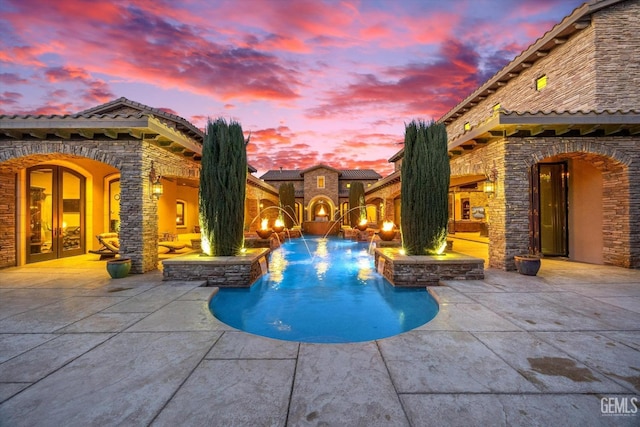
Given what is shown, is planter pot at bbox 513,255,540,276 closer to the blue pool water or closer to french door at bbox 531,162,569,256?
the blue pool water

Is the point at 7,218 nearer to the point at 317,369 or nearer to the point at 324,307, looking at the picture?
the point at 324,307

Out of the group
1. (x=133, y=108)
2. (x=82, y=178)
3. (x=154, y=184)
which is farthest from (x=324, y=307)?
(x=133, y=108)

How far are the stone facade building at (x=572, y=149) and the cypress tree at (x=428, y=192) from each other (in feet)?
4.60

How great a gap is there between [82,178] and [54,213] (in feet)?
5.41

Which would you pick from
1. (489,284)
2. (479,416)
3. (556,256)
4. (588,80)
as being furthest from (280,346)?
(588,80)

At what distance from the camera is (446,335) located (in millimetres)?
3438

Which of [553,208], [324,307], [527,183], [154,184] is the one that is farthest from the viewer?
[553,208]

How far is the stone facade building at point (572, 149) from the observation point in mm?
7406

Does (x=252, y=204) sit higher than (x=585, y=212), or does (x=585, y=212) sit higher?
(x=252, y=204)

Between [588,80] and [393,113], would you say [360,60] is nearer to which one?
[393,113]

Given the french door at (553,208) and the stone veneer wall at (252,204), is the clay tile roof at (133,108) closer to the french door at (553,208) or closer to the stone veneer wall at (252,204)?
the stone veneer wall at (252,204)

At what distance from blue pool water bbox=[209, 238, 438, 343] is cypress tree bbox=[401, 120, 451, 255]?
1549 mm

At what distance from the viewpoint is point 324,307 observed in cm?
562

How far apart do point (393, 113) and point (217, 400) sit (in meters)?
18.4
